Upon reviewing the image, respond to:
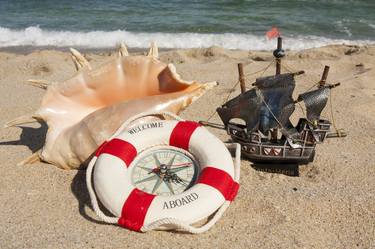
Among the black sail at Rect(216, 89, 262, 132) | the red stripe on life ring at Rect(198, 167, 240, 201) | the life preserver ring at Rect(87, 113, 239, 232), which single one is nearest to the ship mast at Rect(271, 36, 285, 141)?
the black sail at Rect(216, 89, 262, 132)

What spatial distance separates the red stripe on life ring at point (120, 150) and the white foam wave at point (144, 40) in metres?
5.42

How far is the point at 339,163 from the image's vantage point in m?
3.38

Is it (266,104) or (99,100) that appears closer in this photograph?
(266,104)

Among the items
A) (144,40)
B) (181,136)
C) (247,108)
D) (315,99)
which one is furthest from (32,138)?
(144,40)

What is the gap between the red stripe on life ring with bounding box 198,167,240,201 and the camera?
8.50 ft

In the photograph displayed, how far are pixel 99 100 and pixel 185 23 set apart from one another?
643 cm

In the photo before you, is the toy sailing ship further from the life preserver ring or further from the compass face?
the compass face

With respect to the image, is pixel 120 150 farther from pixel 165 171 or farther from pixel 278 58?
pixel 278 58

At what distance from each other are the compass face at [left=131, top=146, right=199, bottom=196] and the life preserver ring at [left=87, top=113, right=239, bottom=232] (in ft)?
0.14

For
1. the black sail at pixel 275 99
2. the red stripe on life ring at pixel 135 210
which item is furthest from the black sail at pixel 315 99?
the red stripe on life ring at pixel 135 210

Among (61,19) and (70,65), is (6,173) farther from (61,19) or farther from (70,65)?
(61,19)

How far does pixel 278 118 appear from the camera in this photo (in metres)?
3.10

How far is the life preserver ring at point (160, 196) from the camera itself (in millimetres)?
2457

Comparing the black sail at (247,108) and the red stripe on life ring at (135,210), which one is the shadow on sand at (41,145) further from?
the black sail at (247,108)
